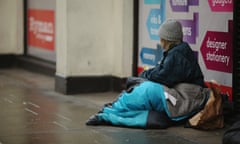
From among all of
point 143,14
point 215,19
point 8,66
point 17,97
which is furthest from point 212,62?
point 8,66

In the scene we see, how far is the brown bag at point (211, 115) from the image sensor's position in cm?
747

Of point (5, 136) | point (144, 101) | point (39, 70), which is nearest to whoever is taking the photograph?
point (5, 136)

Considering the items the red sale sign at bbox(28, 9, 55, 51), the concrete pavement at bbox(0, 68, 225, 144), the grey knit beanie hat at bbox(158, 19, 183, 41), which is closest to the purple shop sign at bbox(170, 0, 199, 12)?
the grey knit beanie hat at bbox(158, 19, 183, 41)

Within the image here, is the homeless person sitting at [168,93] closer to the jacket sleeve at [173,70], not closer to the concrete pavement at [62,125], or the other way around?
the jacket sleeve at [173,70]

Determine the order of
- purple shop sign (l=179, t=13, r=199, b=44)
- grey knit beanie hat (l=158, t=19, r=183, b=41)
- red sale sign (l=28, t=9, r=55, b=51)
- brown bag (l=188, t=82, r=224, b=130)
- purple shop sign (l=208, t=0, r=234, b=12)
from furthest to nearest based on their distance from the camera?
1. red sale sign (l=28, t=9, r=55, b=51)
2. purple shop sign (l=179, t=13, r=199, b=44)
3. purple shop sign (l=208, t=0, r=234, b=12)
4. grey knit beanie hat (l=158, t=19, r=183, b=41)
5. brown bag (l=188, t=82, r=224, b=130)

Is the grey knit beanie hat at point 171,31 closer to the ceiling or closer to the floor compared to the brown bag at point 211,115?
closer to the ceiling

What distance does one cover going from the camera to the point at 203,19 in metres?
8.45

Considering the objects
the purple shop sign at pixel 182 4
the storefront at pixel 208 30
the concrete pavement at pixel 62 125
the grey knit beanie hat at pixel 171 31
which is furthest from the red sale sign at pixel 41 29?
the grey knit beanie hat at pixel 171 31

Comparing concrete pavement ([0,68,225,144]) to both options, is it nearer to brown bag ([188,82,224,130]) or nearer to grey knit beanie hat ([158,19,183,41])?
brown bag ([188,82,224,130])

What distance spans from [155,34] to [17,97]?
7.89 ft

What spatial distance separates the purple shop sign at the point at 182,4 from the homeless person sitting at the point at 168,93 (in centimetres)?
105

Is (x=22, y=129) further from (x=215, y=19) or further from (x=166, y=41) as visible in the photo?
(x=215, y=19)

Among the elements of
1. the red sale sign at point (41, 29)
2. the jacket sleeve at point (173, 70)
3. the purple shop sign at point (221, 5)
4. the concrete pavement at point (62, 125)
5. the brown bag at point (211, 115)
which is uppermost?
the purple shop sign at point (221, 5)

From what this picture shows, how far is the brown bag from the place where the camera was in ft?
24.5
